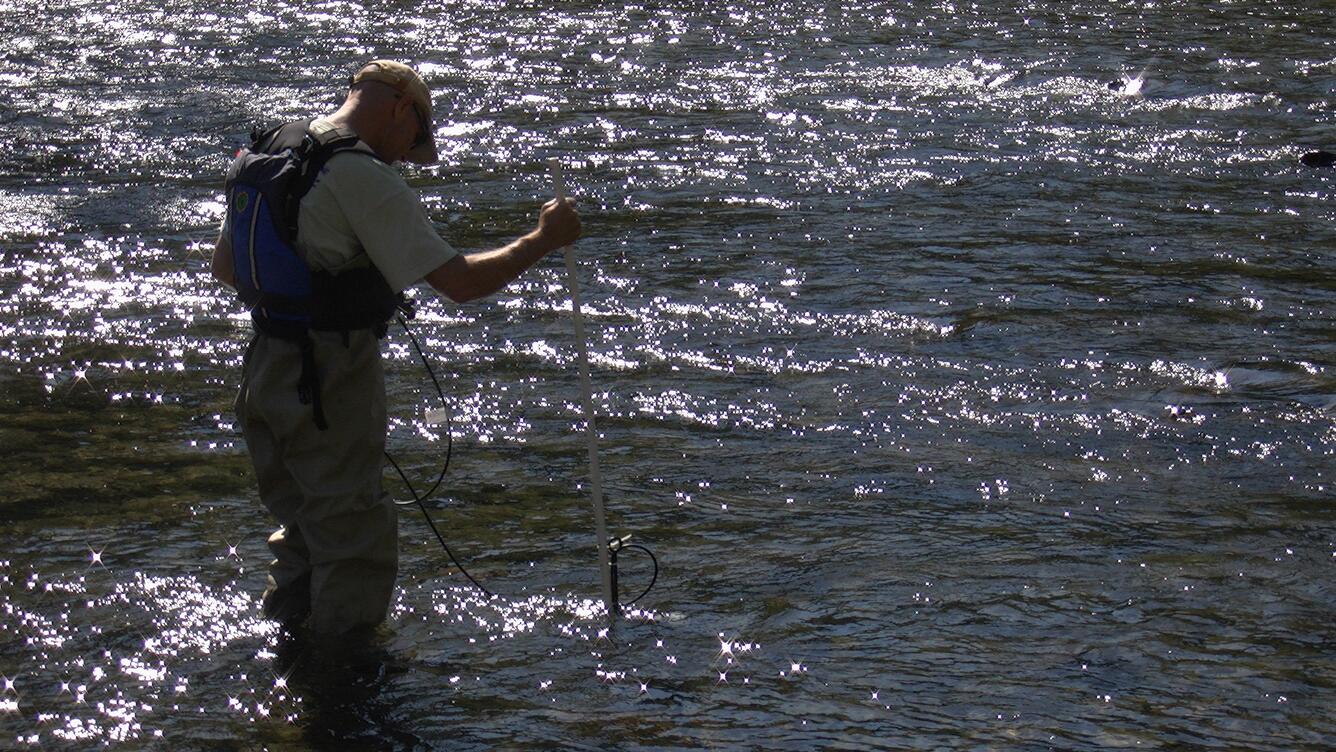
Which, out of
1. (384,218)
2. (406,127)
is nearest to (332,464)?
(384,218)

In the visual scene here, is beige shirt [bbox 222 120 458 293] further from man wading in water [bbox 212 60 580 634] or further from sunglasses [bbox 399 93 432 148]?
sunglasses [bbox 399 93 432 148]

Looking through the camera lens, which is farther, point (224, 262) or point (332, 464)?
point (224, 262)

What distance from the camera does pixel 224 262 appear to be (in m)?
5.72

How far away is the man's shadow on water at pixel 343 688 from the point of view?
17.5 ft

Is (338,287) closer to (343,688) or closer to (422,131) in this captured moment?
(422,131)

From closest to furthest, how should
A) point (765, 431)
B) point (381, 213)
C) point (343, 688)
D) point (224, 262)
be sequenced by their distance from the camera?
point (381, 213) → point (343, 688) → point (224, 262) → point (765, 431)

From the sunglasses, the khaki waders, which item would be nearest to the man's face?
the sunglasses

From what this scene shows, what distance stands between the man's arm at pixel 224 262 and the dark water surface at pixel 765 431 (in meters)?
1.22

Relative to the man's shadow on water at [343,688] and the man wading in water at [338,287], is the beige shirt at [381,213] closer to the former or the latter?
the man wading in water at [338,287]

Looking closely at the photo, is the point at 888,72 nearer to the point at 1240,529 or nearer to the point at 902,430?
the point at 902,430

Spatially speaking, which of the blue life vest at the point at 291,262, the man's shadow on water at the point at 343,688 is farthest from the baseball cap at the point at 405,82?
the man's shadow on water at the point at 343,688

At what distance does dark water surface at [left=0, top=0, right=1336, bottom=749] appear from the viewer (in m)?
5.61

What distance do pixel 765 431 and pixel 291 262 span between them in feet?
11.0

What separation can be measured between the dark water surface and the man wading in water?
1.52 feet
